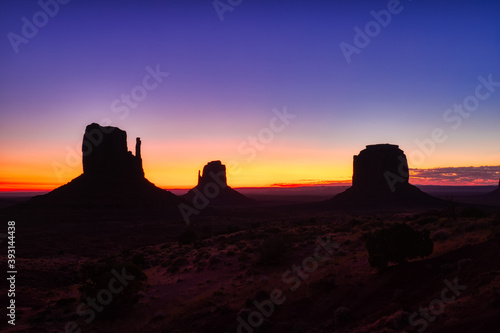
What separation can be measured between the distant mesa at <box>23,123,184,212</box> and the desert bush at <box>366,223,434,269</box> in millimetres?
70229

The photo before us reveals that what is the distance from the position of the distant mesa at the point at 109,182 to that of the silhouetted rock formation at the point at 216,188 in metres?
52.7

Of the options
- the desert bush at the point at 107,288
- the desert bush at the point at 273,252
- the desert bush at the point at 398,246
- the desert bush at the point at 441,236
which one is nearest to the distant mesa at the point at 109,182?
the desert bush at the point at 107,288

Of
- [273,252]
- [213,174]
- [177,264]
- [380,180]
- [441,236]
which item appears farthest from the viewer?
[213,174]

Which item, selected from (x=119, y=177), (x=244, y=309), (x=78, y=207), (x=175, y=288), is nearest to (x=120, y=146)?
(x=119, y=177)

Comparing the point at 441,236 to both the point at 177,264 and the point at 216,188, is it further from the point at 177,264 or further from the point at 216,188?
the point at 216,188

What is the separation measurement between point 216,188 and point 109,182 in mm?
74732

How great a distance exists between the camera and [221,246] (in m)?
26.8

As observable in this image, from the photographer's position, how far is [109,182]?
84.3 metres

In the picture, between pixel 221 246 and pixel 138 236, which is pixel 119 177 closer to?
pixel 138 236

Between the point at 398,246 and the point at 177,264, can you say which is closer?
the point at 398,246

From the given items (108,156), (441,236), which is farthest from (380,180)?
(441,236)

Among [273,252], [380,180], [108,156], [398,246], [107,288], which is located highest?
[108,156]

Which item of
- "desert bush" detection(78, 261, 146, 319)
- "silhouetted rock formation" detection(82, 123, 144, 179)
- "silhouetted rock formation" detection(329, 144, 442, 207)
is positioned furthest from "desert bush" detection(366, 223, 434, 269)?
"silhouetted rock formation" detection(329, 144, 442, 207)

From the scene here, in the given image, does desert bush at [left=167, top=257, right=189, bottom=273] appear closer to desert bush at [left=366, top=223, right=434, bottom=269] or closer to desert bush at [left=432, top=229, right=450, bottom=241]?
desert bush at [left=366, top=223, right=434, bottom=269]
